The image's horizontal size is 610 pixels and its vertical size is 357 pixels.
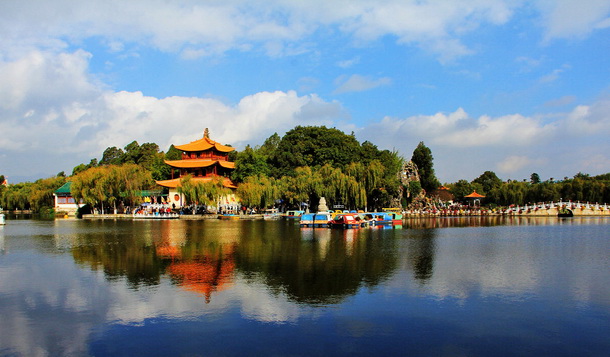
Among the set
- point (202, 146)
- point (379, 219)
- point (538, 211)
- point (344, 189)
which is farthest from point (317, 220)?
point (202, 146)

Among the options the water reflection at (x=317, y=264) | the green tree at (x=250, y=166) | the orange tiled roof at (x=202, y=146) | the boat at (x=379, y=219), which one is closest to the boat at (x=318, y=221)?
the boat at (x=379, y=219)

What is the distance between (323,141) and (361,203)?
14309 mm

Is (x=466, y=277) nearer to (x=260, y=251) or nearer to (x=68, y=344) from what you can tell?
(x=260, y=251)

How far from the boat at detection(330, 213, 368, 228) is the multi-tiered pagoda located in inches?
1077

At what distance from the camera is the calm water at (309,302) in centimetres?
815

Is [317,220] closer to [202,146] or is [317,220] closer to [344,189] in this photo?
[344,189]

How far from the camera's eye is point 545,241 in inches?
882

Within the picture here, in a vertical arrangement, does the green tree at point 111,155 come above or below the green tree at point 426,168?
above

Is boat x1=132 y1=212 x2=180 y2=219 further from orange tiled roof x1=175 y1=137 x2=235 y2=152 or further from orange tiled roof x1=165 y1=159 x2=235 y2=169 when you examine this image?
orange tiled roof x1=175 y1=137 x2=235 y2=152

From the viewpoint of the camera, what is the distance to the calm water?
815cm

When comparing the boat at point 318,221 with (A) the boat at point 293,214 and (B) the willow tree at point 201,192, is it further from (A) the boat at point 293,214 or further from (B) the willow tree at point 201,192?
(B) the willow tree at point 201,192

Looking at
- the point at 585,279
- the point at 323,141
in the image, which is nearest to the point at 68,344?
the point at 585,279

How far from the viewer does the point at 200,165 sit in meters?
59.8

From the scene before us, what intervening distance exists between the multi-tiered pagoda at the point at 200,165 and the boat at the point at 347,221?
27.4 metres
